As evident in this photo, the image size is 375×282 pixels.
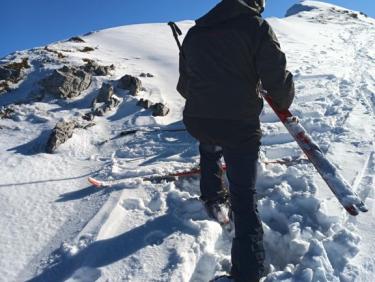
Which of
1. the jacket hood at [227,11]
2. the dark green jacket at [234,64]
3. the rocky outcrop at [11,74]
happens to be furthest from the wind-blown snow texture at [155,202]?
the jacket hood at [227,11]

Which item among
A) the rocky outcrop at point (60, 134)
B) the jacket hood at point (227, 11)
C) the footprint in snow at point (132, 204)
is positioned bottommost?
the rocky outcrop at point (60, 134)

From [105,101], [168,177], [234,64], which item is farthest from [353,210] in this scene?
[105,101]

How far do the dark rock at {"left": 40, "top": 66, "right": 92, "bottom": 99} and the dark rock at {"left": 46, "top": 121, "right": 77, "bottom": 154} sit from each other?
1.66m

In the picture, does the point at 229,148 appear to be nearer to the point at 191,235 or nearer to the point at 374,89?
the point at 191,235

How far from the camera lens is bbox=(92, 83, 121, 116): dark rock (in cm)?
826

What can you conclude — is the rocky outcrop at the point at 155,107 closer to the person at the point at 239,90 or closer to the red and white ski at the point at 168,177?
the red and white ski at the point at 168,177

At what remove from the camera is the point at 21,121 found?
7.83 metres

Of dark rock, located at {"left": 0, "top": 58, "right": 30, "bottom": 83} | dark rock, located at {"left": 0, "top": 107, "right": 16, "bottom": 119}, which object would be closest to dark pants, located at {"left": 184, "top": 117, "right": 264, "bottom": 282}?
dark rock, located at {"left": 0, "top": 107, "right": 16, "bottom": 119}

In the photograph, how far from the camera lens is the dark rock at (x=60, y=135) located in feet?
21.6

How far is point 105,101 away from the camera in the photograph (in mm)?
8602

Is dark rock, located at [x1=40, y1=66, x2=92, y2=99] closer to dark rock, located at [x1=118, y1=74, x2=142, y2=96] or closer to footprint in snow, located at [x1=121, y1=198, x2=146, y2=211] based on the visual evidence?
dark rock, located at [x1=118, y1=74, x2=142, y2=96]

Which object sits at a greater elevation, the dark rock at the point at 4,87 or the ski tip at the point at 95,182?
the ski tip at the point at 95,182

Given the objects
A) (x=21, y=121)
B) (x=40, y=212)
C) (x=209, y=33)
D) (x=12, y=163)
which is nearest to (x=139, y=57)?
(x=21, y=121)

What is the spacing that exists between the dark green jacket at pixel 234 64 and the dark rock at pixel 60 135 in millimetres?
3414
